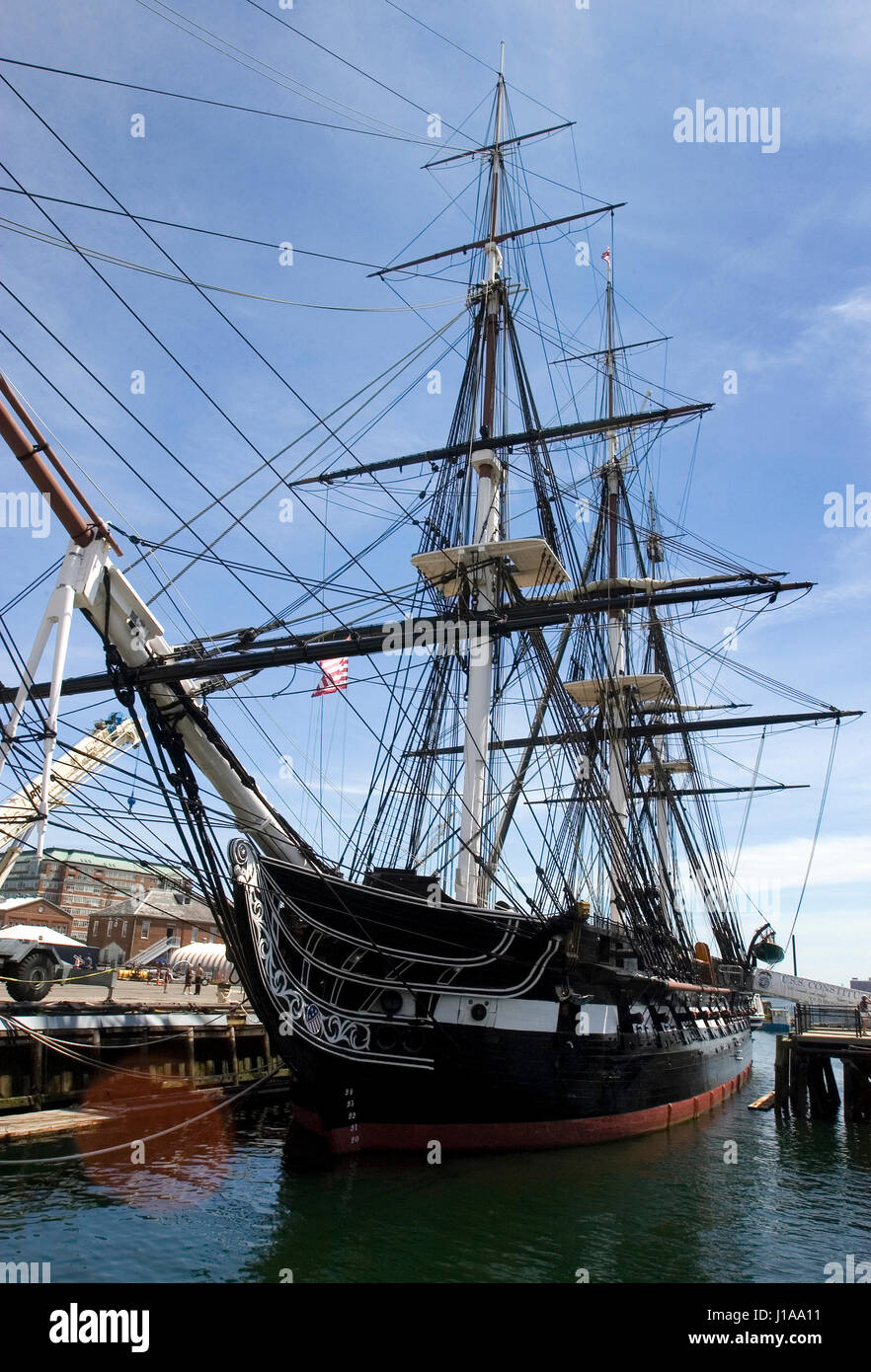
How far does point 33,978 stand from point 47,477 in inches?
633

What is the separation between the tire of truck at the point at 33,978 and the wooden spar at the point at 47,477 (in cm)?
1246

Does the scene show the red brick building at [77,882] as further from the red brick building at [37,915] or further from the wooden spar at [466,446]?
the wooden spar at [466,446]

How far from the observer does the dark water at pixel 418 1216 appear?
10.3 m

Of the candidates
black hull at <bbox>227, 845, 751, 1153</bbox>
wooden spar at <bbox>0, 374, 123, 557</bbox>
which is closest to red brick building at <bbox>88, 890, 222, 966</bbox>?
black hull at <bbox>227, 845, 751, 1153</bbox>

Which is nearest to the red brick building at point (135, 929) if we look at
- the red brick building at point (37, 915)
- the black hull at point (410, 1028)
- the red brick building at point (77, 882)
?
the red brick building at point (37, 915)

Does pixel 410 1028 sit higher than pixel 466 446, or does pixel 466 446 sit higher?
pixel 466 446

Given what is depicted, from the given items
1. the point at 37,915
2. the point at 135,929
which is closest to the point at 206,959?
the point at 37,915

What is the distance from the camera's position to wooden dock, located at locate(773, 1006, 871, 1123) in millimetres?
24500

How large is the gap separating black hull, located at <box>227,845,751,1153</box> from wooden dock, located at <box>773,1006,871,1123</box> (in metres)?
11.7

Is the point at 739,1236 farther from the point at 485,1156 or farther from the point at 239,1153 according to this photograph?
the point at 239,1153

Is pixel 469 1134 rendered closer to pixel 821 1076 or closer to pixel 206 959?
pixel 821 1076

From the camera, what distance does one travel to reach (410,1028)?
14773 mm
